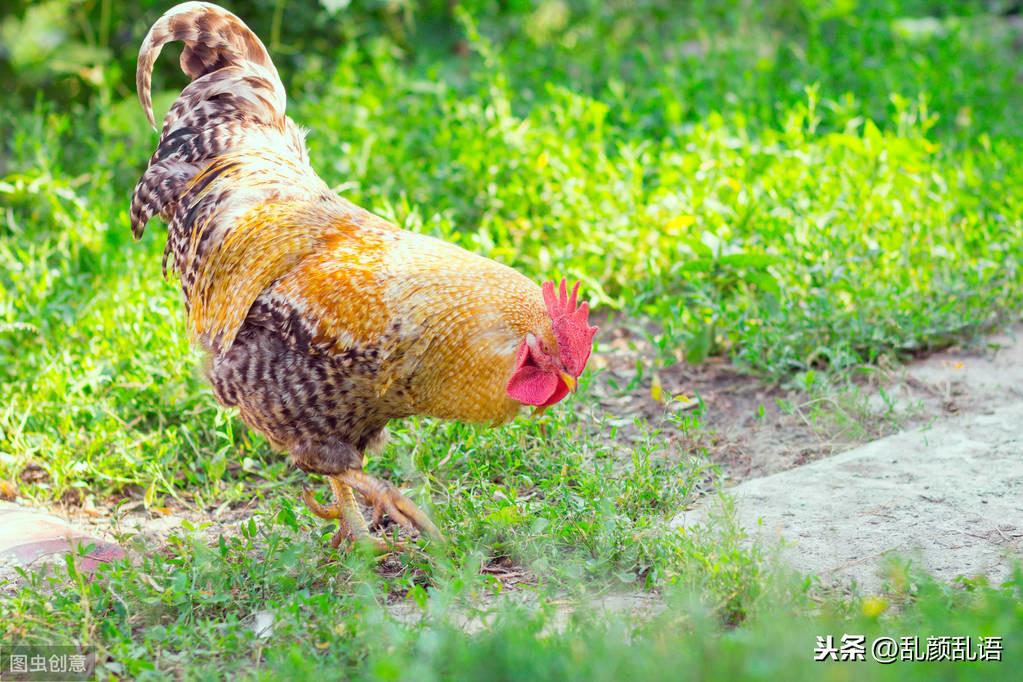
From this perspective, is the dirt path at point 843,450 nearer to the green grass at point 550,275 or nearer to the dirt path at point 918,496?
the dirt path at point 918,496

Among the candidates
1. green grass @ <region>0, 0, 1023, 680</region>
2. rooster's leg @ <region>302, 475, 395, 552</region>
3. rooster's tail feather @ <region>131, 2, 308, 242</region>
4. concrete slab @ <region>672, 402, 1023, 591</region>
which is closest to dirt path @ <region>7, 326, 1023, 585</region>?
concrete slab @ <region>672, 402, 1023, 591</region>

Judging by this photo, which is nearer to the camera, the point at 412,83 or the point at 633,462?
the point at 633,462

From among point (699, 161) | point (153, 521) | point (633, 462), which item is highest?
point (699, 161)

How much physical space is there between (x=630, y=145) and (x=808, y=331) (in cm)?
174

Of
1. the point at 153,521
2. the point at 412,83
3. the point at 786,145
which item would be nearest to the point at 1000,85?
the point at 786,145

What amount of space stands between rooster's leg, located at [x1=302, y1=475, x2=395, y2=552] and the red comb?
0.89 metres

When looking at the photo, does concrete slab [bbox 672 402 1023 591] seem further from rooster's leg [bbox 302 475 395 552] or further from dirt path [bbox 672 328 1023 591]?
rooster's leg [bbox 302 475 395 552]

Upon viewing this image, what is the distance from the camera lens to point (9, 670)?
9.74ft

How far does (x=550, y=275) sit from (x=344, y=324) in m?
2.09

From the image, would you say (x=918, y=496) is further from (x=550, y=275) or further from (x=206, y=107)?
(x=206, y=107)

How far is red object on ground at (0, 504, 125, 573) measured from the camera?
3475 mm

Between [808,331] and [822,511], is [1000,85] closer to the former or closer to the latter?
[808,331]

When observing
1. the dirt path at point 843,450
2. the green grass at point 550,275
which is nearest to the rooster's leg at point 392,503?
the green grass at point 550,275

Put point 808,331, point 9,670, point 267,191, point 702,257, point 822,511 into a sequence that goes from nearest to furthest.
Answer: point 9,670, point 822,511, point 267,191, point 808,331, point 702,257
